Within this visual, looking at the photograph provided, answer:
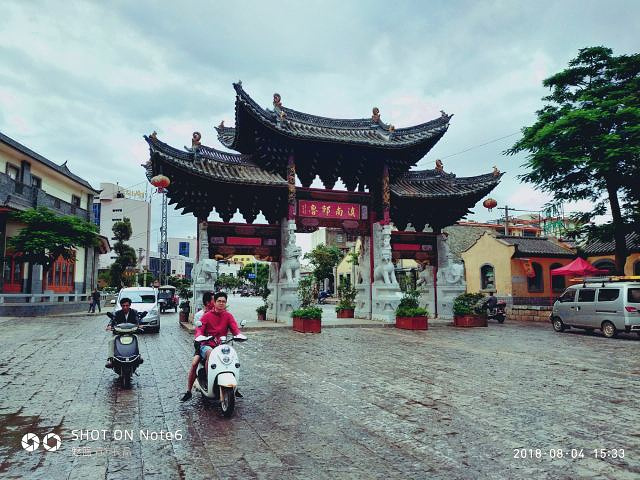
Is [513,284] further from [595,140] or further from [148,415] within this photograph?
[148,415]

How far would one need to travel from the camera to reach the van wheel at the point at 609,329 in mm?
14078

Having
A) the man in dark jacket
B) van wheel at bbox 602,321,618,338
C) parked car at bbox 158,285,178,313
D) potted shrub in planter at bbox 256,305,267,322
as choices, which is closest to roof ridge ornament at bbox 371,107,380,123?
potted shrub in planter at bbox 256,305,267,322

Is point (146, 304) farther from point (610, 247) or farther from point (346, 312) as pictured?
point (610, 247)

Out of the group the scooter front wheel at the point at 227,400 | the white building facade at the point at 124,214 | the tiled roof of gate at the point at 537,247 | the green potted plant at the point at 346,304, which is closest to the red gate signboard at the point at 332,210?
the green potted plant at the point at 346,304

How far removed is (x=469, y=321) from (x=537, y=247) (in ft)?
38.9

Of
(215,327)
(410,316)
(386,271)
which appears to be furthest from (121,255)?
(215,327)

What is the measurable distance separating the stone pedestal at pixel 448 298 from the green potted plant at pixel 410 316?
388 cm

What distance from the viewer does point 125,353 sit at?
6.99 meters

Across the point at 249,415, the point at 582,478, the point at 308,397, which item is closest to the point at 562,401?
the point at 582,478

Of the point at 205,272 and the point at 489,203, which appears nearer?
the point at 205,272

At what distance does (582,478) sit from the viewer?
3561mm

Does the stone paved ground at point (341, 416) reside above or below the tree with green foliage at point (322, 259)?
below

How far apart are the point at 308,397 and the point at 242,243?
1145 centimetres

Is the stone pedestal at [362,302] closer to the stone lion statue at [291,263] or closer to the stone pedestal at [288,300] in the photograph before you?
the stone pedestal at [288,300]
